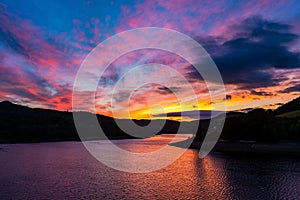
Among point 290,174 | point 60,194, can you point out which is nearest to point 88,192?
point 60,194

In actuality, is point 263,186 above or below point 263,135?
below

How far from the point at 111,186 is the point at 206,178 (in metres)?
25.5

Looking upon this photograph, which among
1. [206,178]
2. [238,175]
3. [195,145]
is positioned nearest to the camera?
[206,178]

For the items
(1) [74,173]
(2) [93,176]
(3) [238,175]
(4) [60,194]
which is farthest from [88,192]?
(3) [238,175]

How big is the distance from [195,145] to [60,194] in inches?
5955

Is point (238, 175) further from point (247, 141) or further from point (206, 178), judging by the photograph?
point (247, 141)

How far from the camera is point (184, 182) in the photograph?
66.8m

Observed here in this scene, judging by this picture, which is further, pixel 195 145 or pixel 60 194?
pixel 195 145

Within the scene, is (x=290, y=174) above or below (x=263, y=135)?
below

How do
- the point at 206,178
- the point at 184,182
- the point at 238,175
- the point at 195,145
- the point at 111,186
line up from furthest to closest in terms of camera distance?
1. the point at 195,145
2. the point at 238,175
3. the point at 206,178
4. the point at 184,182
5. the point at 111,186

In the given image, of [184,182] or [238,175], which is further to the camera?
[238,175]

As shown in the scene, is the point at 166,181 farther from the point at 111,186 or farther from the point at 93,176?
the point at 93,176

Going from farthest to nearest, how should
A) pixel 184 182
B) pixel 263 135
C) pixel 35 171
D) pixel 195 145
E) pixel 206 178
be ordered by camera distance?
pixel 195 145 → pixel 263 135 → pixel 35 171 → pixel 206 178 → pixel 184 182

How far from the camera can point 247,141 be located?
584 ft
